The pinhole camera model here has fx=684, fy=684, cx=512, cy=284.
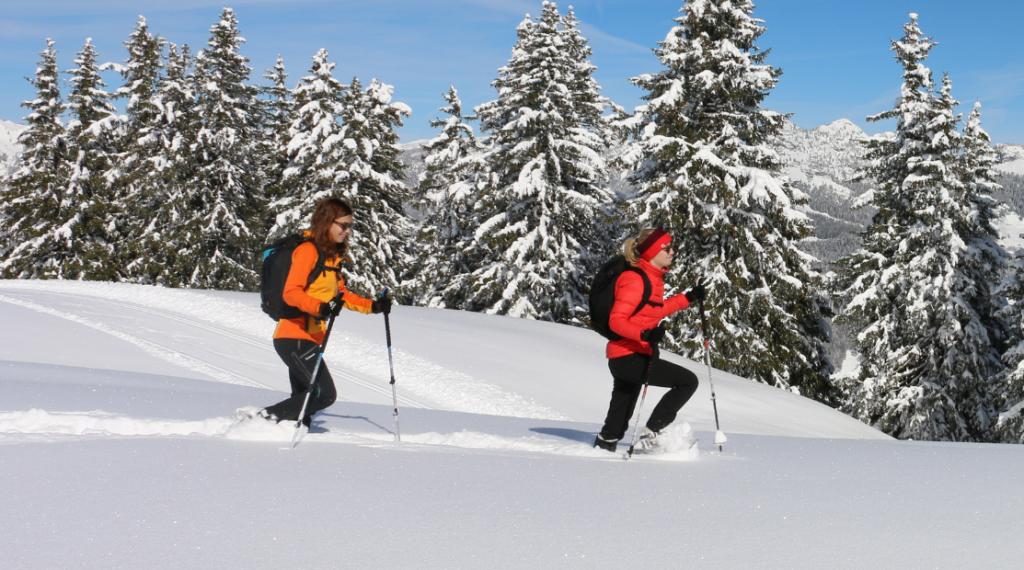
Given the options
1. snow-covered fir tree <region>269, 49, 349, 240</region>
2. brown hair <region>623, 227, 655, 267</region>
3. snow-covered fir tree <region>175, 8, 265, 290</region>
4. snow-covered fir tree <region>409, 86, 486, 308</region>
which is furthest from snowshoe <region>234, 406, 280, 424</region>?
snow-covered fir tree <region>175, 8, 265, 290</region>

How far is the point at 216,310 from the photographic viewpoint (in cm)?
1666

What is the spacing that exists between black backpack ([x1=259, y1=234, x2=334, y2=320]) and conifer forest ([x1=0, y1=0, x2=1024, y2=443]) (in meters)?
15.0

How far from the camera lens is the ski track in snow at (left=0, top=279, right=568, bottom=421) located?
37.9 feet

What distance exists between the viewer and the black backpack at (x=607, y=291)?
5.18 m

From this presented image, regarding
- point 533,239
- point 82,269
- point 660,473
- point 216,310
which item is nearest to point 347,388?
point 216,310

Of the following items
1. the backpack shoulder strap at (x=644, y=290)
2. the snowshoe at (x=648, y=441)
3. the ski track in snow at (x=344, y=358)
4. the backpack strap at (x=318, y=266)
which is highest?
the backpack shoulder strap at (x=644, y=290)

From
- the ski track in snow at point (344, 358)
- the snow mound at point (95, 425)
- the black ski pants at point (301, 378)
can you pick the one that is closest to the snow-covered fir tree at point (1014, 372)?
the ski track in snow at point (344, 358)

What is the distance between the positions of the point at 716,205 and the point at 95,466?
1748 centimetres

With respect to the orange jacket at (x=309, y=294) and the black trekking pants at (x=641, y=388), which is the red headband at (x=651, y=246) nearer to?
the black trekking pants at (x=641, y=388)

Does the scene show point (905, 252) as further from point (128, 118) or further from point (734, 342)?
point (128, 118)

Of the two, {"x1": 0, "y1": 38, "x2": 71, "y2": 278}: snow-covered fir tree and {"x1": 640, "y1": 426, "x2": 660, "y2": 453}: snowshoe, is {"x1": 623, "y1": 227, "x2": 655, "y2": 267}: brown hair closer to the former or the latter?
{"x1": 640, "y1": 426, "x2": 660, "y2": 453}: snowshoe

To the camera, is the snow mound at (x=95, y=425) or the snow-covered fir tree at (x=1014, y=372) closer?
the snow mound at (x=95, y=425)

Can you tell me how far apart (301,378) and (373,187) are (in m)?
23.5

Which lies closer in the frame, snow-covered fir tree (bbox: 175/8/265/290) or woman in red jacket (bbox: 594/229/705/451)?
woman in red jacket (bbox: 594/229/705/451)
